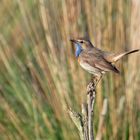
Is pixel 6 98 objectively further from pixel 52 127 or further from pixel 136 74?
pixel 136 74

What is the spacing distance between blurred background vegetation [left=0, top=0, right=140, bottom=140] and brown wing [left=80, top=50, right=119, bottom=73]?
0.37 meters

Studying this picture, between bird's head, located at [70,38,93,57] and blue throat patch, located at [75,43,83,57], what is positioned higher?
bird's head, located at [70,38,93,57]

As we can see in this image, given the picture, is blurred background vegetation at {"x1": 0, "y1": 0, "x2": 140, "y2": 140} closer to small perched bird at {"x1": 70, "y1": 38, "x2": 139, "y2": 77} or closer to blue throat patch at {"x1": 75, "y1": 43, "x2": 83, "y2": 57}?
blue throat patch at {"x1": 75, "y1": 43, "x2": 83, "y2": 57}

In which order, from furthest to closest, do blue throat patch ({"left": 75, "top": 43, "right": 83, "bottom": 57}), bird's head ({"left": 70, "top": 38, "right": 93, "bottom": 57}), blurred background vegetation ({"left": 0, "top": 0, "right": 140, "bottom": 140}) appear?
blurred background vegetation ({"left": 0, "top": 0, "right": 140, "bottom": 140}) → blue throat patch ({"left": 75, "top": 43, "right": 83, "bottom": 57}) → bird's head ({"left": 70, "top": 38, "right": 93, "bottom": 57})

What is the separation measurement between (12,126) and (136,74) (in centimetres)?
106

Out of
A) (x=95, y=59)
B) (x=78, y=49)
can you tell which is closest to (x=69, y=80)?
(x=78, y=49)

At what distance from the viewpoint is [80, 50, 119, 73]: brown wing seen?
3.63 metres

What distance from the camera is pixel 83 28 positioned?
4.45 metres

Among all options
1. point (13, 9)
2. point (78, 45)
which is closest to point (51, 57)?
point (78, 45)

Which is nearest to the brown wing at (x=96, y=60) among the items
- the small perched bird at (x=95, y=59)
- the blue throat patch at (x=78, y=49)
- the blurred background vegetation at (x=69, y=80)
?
the small perched bird at (x=95, y=59)

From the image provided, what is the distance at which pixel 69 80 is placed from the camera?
4.45m

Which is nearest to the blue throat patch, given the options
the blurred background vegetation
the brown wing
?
the brown wing

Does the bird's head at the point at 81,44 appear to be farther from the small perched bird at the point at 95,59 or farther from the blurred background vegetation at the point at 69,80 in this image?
the blurred background vegetation at the point at 69,80

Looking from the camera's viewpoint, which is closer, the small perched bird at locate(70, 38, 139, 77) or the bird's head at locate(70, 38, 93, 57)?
the small perched bird at locate(70, 38, 139, 77)
